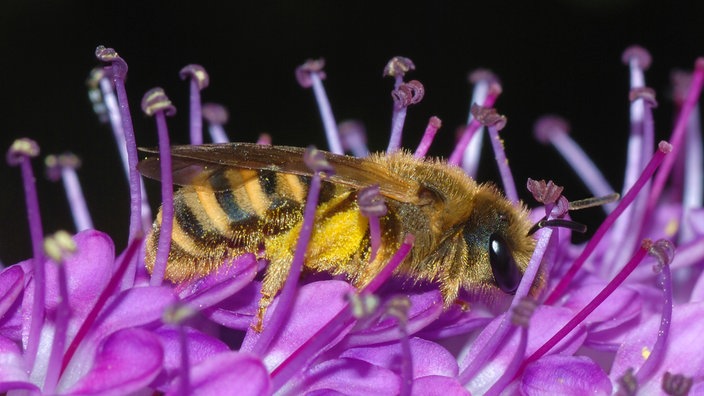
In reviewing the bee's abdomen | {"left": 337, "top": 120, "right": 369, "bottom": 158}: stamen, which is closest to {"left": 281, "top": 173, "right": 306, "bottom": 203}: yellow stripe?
the bee's abdomen

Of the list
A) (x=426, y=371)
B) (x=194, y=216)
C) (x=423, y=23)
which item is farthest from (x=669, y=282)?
(x=423, y=23)

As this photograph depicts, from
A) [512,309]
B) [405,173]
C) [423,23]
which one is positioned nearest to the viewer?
[512,309]

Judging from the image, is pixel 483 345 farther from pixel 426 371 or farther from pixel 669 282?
pixel 669 282

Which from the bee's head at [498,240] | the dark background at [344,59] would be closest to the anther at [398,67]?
the bee's head at [498,240]

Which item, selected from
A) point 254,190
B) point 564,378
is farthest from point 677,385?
point 254,190

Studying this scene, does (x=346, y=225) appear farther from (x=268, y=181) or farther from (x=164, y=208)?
(x=164, y=208)

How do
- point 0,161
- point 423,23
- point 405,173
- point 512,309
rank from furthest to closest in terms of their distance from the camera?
point 423,23
point 0,161
point 405,173
point 512,309

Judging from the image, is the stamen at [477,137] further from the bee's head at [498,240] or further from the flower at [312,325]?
the bee's head at [498,240]
